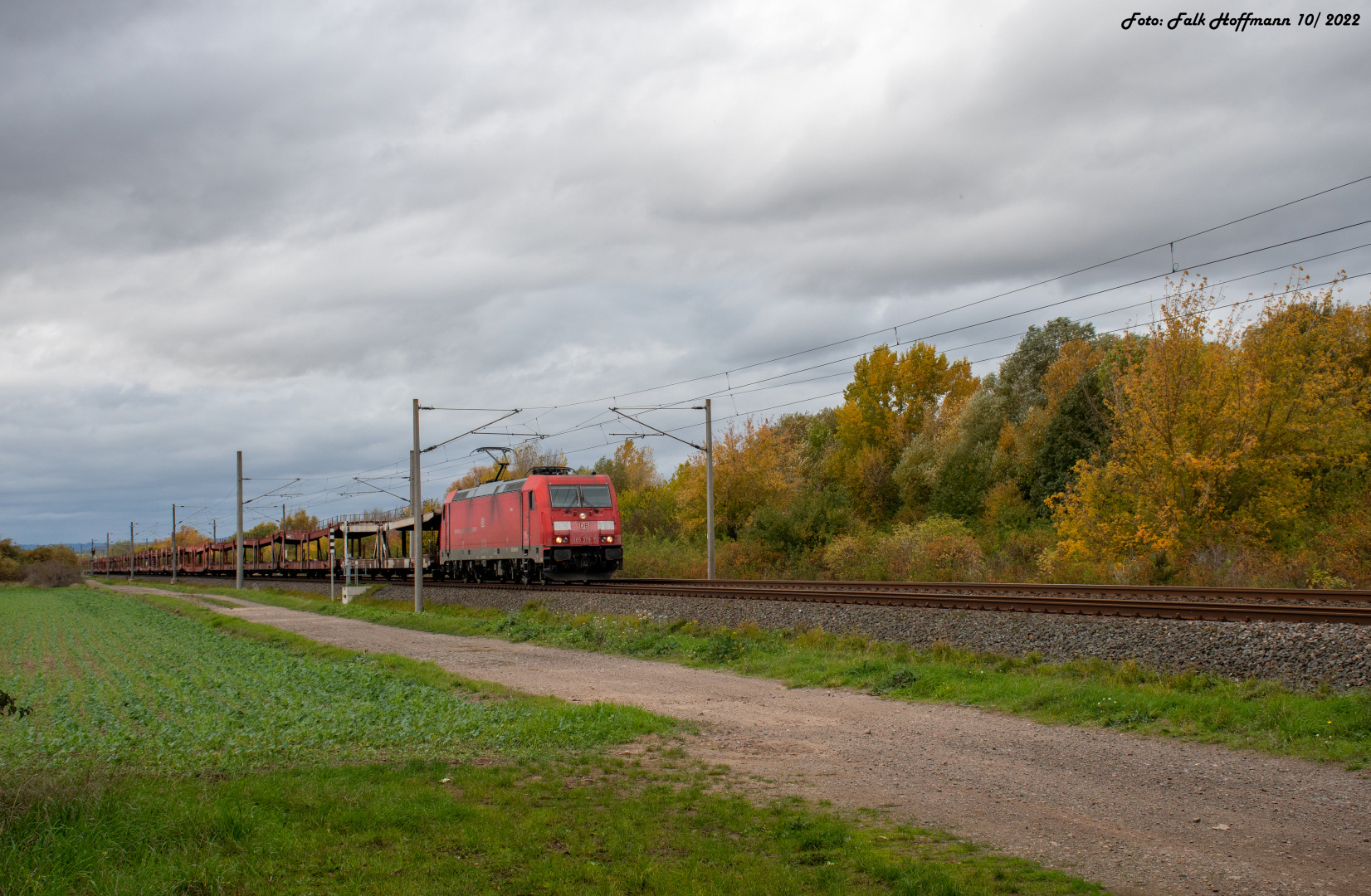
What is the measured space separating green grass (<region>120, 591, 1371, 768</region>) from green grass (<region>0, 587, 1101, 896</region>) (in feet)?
15.7

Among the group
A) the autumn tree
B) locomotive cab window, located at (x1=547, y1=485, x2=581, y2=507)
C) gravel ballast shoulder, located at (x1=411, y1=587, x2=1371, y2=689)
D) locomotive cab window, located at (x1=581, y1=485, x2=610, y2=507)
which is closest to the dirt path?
gravel ballast shoulder, located at (x1=411, y1=587, x2=1371, y2=689)

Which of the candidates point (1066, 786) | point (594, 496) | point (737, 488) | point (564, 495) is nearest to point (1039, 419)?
point (737, 488)

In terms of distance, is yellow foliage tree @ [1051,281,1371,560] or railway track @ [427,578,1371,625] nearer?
railway track @ [427,578,1371,625]

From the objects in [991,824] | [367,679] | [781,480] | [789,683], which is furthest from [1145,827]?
[781,480]

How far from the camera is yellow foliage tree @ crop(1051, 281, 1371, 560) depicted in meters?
26.0

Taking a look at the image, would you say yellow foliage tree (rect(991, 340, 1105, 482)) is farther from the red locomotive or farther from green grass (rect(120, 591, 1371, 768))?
green grass (rect(120, 591, 1371, 768))

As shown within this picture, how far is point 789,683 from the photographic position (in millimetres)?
15867

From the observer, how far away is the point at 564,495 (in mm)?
35031

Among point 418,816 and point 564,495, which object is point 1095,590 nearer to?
point 418,816

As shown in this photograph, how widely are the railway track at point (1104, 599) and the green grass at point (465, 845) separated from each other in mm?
9112

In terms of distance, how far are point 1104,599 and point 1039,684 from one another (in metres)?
7.06

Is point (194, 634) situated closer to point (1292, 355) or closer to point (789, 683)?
point (789, 683)

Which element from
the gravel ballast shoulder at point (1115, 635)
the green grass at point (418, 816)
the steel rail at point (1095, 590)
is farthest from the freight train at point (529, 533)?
the green grass at point (418, 816)

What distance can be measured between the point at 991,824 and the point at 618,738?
15.9 ft
